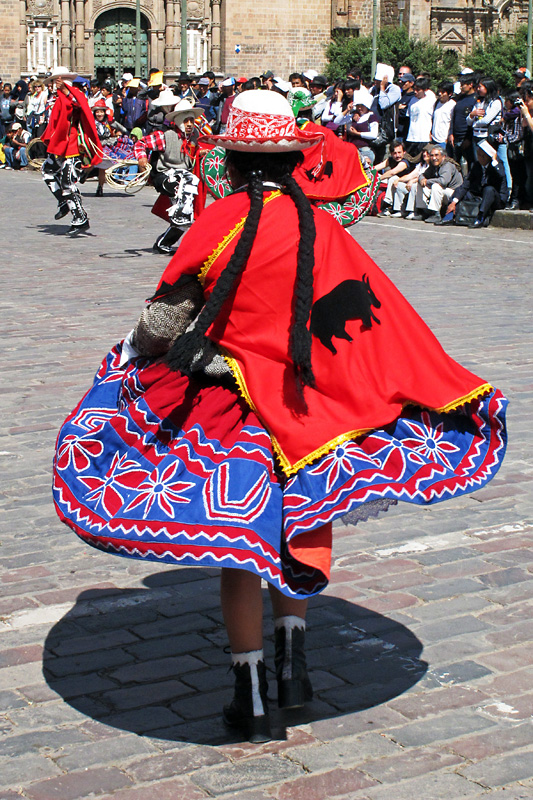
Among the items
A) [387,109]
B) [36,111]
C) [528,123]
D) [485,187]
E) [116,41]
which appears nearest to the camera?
[528,123]

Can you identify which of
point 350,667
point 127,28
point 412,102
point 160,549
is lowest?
point 350,667

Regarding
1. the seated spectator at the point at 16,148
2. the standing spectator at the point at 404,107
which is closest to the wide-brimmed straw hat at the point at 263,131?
the standing spectator at the point at 404,107

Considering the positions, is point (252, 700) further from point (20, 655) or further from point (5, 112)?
point (5, 112)

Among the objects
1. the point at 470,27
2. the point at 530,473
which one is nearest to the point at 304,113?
the point at 530,473

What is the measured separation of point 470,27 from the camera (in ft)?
248

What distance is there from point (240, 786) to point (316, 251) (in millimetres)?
1455

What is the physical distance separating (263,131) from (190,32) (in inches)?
2531

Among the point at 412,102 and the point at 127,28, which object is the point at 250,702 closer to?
the point at 412,102

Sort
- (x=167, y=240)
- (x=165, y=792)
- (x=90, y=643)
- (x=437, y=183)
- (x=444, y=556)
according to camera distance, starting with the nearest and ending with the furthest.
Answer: (x=165, y=792) → (x=90, y=643) → (x=444, y=556) → (x=167, y=240) → (x=437, y=183)

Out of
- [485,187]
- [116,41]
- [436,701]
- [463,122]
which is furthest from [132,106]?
[116,41]

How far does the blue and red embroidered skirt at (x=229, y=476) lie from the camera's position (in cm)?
306

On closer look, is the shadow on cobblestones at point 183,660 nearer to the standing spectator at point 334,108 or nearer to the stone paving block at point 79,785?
the stone paving block at point 79,785

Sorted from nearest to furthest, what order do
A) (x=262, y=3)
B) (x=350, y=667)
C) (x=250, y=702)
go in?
(x=250, y=702), (x=350, y=667), (x=262, y=3)

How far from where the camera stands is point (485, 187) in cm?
Result: 1758
